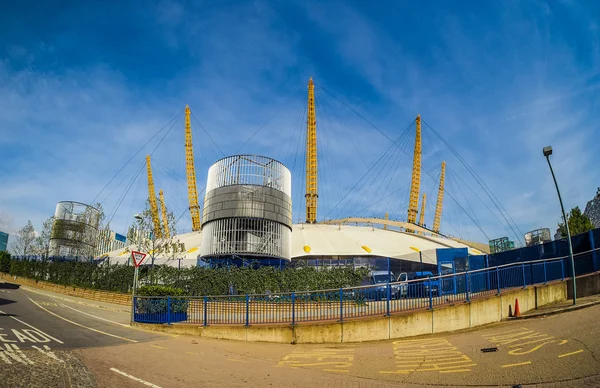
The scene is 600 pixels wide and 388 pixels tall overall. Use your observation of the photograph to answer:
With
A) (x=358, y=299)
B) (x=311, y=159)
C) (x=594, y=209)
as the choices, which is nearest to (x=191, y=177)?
(x=311, y=159)

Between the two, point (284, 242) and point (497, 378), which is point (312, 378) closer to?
point (497, 378)

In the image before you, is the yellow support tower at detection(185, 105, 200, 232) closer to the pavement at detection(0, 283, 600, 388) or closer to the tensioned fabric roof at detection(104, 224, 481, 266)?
the tensioned fabric roof at detection(104, 224, 481, 266)

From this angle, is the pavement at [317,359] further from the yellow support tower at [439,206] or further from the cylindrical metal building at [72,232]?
the yellow support tower at [439,206]

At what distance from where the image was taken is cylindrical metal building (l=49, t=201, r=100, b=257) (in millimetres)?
50500

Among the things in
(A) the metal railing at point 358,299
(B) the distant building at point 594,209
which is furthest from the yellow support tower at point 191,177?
(B) the distant building at point 594,209

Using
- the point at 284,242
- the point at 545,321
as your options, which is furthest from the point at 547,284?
the point at 284,242

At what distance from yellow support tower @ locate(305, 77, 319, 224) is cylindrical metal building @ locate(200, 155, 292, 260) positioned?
4168 cm

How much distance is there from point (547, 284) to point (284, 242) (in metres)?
27.7

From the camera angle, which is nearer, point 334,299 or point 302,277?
point 334,299

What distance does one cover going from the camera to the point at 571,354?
8.45 metres

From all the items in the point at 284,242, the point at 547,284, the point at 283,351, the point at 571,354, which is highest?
the point at 284,242

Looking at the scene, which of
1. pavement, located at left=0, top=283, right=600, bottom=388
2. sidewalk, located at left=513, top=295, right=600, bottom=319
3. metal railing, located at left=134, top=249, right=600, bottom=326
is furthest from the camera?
metal railing, located at left=134, top=249, right=600, bottom=326

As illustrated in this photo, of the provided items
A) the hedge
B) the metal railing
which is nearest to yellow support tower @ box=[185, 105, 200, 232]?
the hedge

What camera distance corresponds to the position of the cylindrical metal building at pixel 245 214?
126 ft
